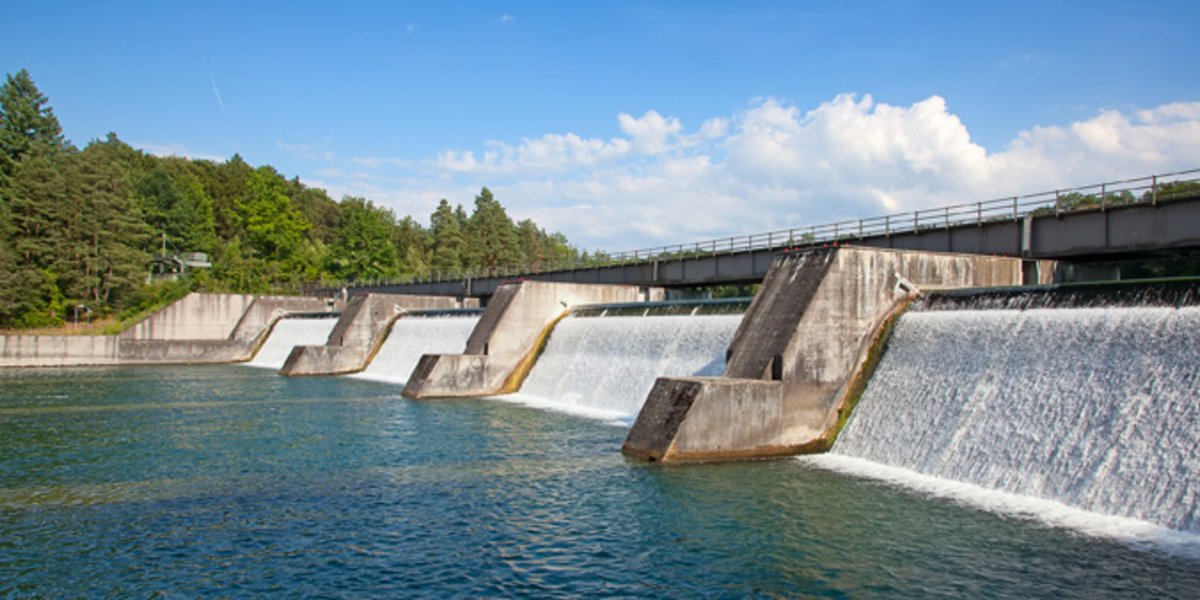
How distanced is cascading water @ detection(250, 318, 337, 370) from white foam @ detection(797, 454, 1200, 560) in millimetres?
38728

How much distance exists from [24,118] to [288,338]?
51.0m

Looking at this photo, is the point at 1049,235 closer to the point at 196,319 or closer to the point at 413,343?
the point at 413,343

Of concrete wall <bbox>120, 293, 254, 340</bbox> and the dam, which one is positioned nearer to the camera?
the dam

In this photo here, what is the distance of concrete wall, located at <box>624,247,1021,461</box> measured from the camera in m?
16.9

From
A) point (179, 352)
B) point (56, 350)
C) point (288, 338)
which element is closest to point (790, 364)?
point (288, 338)

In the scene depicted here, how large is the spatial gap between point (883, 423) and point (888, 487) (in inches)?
112

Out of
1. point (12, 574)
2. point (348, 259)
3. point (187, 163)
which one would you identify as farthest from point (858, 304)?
point (187, 163)

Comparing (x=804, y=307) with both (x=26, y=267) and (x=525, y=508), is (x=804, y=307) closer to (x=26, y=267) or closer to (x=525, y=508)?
(x=525, y=508)

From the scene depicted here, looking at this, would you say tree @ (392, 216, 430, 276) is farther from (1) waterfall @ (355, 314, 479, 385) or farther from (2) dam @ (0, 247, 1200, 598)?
(2) dam @ (0, 247, 1200, 598)

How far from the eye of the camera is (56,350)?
1855 inches

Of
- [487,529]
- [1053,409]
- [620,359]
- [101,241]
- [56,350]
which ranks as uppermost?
[101,241]

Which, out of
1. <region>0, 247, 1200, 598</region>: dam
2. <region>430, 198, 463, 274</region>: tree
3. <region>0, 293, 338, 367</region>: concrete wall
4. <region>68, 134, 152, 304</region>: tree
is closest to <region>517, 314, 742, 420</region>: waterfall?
<region>0, 247, 1200, 598</region>: dam

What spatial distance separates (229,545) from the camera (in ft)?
37.7

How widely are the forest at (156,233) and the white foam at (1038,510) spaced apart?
48.7m
